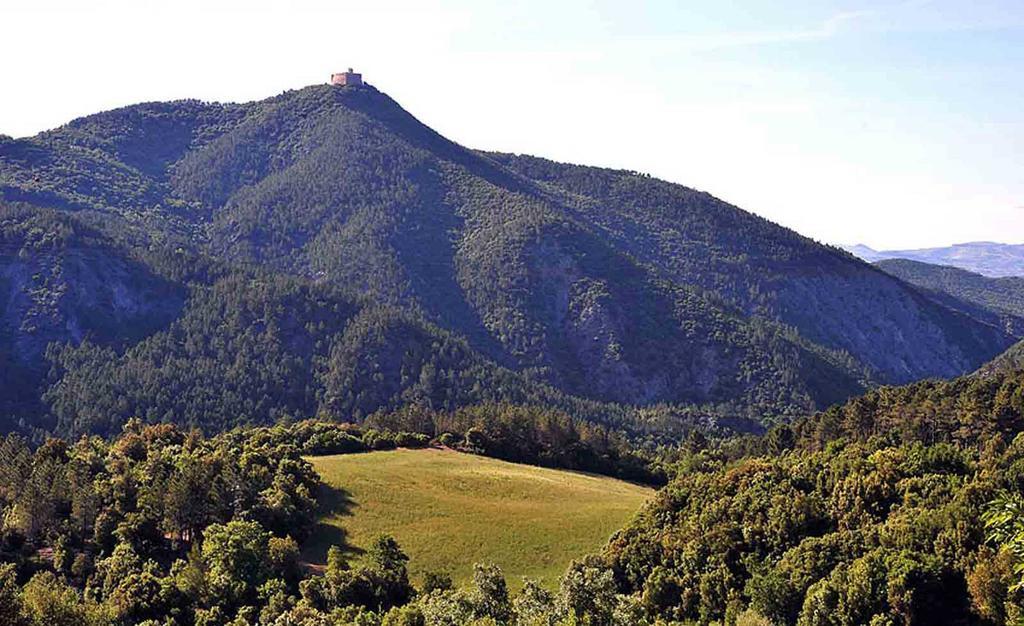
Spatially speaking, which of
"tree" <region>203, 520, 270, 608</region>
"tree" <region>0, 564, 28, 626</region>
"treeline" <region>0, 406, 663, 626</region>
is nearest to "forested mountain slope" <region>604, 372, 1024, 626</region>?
"treeline" <region>0, 406, 663, 626</region>

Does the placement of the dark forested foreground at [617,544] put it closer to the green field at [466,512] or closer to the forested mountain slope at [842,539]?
the forested mountain slope at [842,539]

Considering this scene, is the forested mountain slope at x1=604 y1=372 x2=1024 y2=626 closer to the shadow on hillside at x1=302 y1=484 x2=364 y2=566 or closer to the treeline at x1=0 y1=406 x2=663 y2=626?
the treeline at x1=0 y1=406 x2=663 y2=626

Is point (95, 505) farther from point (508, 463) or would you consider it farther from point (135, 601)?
point (508, 463)

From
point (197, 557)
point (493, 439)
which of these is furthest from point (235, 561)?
point (493, 439)

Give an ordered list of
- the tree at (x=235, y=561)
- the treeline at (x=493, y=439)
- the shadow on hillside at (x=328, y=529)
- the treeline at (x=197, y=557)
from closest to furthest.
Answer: the treeline at (x=197, y=557), the tree at (x=235, y=561), the shadow on hillside at (x=328, y=529), the treeline at (x=493, y=439)

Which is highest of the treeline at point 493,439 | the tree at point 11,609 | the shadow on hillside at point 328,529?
the tree at point 11,609

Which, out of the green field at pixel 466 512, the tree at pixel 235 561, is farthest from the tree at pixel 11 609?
the green field at pixel 466 512

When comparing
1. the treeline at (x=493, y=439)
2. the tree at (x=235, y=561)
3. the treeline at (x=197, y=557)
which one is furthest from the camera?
the treeline at (x=493, y=439)
